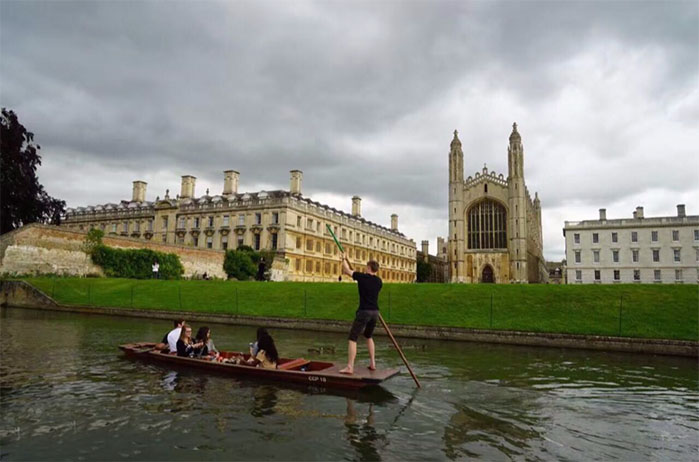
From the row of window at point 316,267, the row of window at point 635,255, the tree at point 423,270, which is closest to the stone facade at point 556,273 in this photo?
the row of window at point 635,255

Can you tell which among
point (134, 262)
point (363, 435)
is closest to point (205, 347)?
point (363, 435)

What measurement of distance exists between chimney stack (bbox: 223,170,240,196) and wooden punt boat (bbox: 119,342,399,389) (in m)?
51.0

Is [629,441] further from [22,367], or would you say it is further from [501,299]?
[501,299]

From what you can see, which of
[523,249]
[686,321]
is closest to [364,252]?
[523,249]

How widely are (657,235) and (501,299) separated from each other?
53317 millimetres

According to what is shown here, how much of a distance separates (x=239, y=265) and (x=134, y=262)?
11.0 meters

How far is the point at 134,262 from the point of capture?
125 feet

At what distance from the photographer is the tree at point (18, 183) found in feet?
96.2

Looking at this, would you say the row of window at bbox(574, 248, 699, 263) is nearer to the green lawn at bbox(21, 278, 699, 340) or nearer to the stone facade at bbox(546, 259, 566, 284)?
the stone facade at bbox(546, 259, 566, 284)

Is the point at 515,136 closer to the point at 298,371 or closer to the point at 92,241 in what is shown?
the point at 92,241

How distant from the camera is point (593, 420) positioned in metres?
7.45

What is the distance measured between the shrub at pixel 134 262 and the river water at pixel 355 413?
25375mm

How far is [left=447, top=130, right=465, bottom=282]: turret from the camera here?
64.6 m

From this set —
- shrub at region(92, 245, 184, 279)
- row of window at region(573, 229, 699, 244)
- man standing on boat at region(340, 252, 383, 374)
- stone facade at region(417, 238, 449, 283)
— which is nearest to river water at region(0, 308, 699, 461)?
man standing on boat at region(340, 252, 383, 374)
